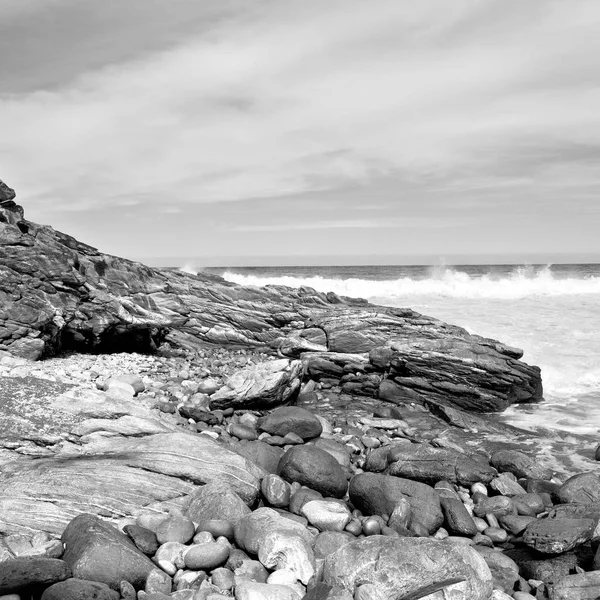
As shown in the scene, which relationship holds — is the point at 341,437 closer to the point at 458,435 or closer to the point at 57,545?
the point at 458,435

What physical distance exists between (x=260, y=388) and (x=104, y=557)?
742 cm

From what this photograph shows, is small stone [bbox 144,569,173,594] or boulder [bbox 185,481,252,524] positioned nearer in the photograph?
small stone [bbox 144,569,173,594]

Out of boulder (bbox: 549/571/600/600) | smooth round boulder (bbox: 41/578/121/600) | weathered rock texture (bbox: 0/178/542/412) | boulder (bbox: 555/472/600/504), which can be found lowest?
boulder (bbox: 555/472/600/504)

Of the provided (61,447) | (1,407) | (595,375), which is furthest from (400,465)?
(595,375)

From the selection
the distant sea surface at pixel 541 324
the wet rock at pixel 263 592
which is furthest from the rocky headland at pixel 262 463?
the distant sea surface at pixel 541 324

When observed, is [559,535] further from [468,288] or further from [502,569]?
[468,288]

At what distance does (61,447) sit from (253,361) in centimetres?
991

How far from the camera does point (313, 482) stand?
8.87 metres

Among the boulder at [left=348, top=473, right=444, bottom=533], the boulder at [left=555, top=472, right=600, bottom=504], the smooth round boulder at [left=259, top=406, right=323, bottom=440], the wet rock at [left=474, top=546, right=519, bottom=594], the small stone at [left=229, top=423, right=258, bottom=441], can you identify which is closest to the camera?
the wet rock at [left=474, top=546, right=519, bottom=594]

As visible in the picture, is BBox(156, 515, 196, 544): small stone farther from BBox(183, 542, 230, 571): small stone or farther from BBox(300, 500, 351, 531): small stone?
BBox(300, 500, 351, 531): small stone

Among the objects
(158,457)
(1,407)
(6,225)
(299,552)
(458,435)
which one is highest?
(6,225)

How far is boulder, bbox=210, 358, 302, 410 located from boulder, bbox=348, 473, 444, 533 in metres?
4.58

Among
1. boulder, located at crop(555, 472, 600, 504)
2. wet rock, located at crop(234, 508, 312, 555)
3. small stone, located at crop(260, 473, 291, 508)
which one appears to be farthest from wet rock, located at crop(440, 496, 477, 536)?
wet rock, located at crop(234, 508, 312, 555)

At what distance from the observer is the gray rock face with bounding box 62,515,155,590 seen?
572 cm
